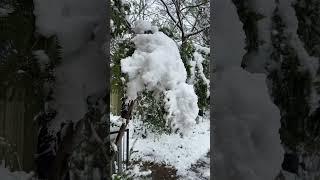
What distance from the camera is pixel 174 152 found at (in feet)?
13.8

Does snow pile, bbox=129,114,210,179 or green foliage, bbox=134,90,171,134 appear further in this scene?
snow pile, bbox=129,114,210,179

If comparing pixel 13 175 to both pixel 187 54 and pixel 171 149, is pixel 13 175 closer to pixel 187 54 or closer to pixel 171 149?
pixel 187 54

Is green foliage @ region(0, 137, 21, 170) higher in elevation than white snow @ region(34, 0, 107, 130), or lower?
lower

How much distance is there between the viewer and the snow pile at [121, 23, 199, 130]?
81.6 inches

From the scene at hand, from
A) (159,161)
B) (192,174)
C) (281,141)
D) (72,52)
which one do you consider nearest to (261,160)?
(281,141)

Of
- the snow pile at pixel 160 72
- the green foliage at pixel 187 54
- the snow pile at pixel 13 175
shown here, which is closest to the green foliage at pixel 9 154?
the snow pile at pixel 13 175

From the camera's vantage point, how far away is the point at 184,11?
4184mm

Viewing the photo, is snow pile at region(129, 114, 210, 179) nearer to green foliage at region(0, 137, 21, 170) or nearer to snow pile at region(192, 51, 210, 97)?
snow pile at region(192, 51, 210, 97)

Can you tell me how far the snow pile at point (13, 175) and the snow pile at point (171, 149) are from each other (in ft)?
8.30

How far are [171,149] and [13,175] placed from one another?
3088 mm

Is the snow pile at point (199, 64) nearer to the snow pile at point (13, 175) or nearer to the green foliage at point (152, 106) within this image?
the green foliage at point (152, 106)

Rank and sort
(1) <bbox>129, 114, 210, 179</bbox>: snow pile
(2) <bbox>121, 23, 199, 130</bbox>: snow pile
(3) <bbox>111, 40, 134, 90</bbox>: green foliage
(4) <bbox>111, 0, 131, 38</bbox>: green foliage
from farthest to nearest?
1. (1) <bbox>129, 114, 210, 179</bbox>: snow pile
2. (4) <bbox>111, 0, 131, 38</bbox>: green foliage
3. (3) <bbox>111, 40, 134, 90</bbox>: green foliage
4. (2) <bbox>121, 23, 199, 130</bbox>: snow pile

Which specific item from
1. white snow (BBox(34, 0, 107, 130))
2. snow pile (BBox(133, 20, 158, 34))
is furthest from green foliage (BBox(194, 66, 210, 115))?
white snow (BBox(34, 0, 107, 130))

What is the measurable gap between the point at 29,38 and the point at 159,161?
295 cm
